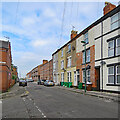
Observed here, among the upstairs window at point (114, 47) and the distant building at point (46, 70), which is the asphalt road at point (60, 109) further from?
the distant building at point (46, 70)

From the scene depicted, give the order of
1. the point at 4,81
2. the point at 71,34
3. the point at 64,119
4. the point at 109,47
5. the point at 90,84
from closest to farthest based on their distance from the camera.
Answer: the point at 64,119 → the point at 109,47 → the point at 4,81 → the point at 90,84 → the point at 71,34

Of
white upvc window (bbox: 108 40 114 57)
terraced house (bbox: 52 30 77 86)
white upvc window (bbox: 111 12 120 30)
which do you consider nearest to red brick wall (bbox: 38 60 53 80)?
terraced house (bbox: 52 30 77 86)

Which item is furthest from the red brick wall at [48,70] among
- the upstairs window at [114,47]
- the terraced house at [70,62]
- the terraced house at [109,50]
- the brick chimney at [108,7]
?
the upstairs window at [114,47]

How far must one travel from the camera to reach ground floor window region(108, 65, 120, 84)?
14391 mm

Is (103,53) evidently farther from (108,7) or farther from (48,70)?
(48,70)

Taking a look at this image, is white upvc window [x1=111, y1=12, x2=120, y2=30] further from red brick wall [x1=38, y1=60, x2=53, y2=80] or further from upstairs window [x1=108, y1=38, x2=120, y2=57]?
red brick wall [x1=38, y1=60, x2=53, y2=80]

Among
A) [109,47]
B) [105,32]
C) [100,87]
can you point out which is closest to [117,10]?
[105,32]

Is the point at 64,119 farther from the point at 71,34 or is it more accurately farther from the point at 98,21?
the point at 71,34

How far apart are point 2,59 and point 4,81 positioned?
2.87m

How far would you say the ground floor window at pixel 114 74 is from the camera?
1439cm

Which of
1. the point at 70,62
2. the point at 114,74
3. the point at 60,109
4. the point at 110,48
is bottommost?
the point at 60,109

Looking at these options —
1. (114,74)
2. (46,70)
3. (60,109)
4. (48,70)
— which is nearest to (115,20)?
(114,74)

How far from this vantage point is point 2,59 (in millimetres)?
17266

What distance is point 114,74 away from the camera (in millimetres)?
14695
